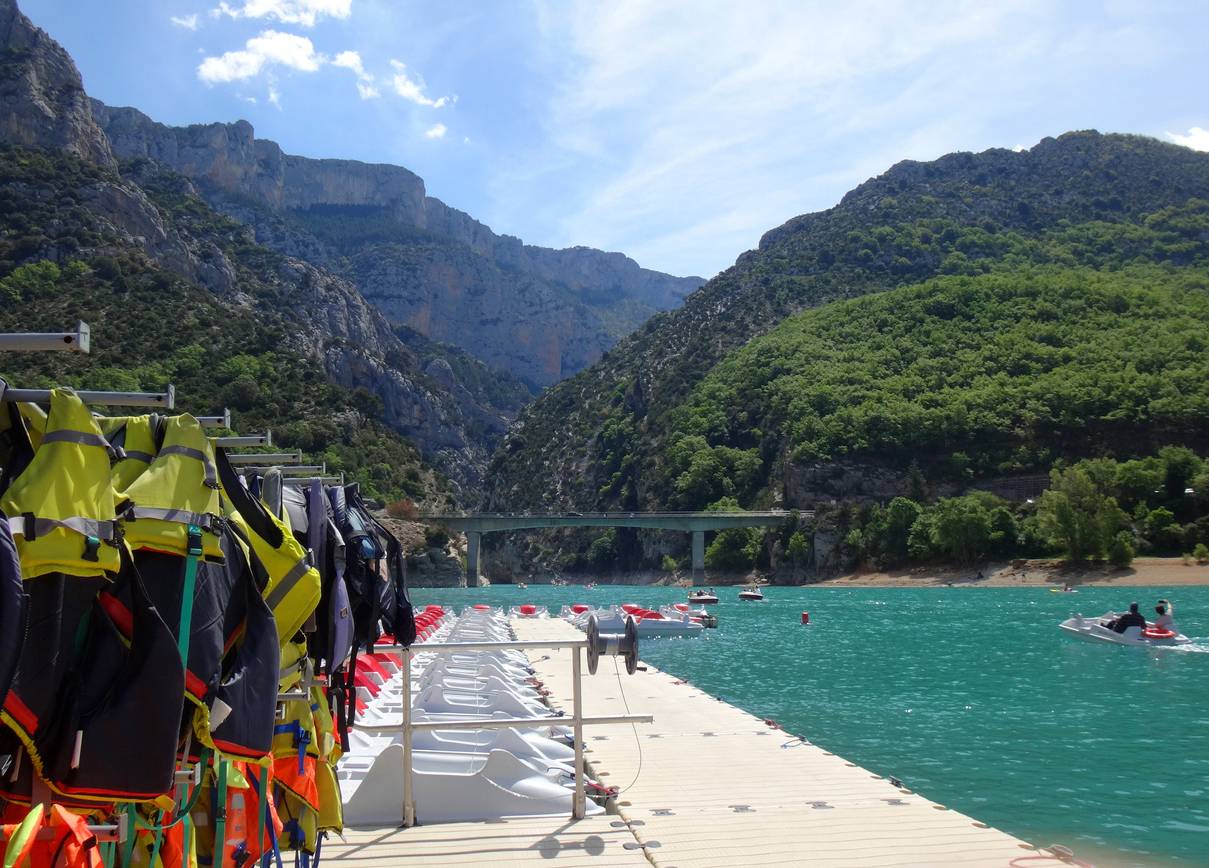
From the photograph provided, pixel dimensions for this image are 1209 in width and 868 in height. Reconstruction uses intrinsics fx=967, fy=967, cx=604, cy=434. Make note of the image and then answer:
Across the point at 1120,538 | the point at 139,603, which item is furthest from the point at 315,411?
the point at 139,603

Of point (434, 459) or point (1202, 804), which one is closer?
point (1202, 804)

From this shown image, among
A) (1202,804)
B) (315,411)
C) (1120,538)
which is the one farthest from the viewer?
(315,411)

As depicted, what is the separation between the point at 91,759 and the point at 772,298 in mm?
147600

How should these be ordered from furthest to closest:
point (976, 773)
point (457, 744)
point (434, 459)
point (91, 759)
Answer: point (434, 459) → point (976, 773) → point (457, 744) → point (91, 759)

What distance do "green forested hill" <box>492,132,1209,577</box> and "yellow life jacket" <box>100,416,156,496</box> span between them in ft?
318

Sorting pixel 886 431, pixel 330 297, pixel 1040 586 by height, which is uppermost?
pixel 330 297

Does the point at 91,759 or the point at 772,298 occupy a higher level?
the point at 772,298

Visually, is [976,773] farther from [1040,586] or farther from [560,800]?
[1040,586]

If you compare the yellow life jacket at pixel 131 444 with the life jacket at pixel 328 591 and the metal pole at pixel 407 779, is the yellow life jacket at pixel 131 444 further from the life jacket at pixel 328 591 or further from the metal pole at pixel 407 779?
the metal pole at pixel 407 779

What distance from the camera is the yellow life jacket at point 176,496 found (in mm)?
3346

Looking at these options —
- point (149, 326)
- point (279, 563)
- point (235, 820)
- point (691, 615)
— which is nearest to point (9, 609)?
point (279, 563)

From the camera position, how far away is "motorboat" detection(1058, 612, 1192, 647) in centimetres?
2928

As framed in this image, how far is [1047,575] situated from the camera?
233 ft

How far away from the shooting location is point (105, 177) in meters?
87.8
